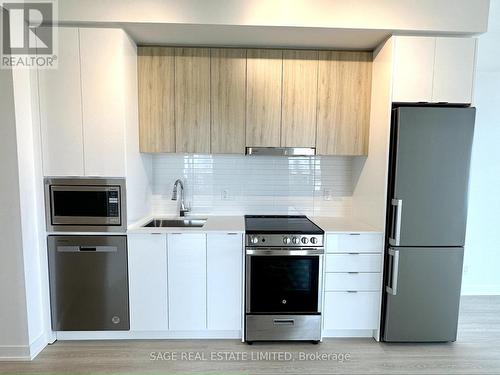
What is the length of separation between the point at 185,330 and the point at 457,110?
285 cm

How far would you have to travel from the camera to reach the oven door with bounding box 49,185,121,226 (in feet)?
7.58

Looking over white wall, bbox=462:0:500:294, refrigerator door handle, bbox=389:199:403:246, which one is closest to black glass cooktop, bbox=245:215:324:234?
refrigerator door handle, bbox=389:199:403:246

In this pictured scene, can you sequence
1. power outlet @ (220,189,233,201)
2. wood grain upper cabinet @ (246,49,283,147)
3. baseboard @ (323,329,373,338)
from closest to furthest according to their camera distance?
baseboard @ (323,329,373,338) → wood grain upper cabinet @ (246,49,283,147) → power outlet @ (220,189,233,201)

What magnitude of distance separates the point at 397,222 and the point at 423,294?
26.0 inches

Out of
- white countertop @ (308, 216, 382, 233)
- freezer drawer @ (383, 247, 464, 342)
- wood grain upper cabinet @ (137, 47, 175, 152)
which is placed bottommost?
freezer drawer @ (383, 247, 464, 342)

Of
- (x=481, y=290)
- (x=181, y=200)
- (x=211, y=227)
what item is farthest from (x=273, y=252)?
(x=481, y=290)

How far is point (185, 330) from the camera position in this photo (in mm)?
2455

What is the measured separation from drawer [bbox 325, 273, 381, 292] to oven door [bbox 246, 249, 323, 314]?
0.11 metres

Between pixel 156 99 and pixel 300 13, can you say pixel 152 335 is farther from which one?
pixel 300 13

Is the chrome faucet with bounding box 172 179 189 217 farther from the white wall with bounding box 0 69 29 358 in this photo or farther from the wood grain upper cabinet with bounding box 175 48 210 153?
the white wall with bounding box 0 69 29 358

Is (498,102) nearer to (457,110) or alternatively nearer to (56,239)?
(457,110)

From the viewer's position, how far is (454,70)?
2.30 metres

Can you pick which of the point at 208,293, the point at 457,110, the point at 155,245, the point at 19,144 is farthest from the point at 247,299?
the point at 457,110

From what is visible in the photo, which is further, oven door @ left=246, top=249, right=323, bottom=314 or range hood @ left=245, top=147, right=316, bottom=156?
range hood @ left=245, top=147, right=316, bottom=156
